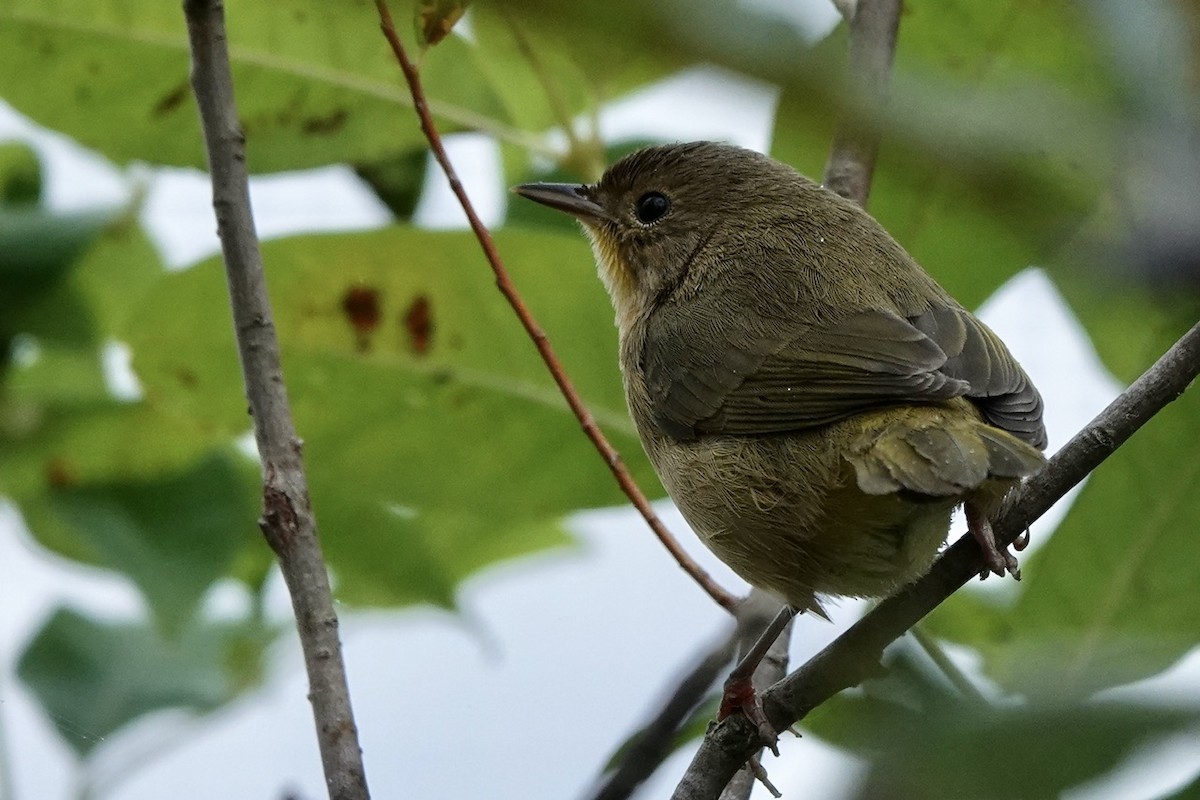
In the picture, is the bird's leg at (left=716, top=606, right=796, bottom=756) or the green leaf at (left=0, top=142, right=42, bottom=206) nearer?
the bird's leg at (left=716, top=606, right=796, bottom=756)

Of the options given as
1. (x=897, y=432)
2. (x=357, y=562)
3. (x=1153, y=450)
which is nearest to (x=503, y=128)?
(x=357, y=562)

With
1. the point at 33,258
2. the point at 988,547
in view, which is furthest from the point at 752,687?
the point at 33,258

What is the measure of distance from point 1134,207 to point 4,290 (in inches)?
132

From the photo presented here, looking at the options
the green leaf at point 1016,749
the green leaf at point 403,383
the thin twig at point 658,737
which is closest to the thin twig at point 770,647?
the green leaf at point 403,383

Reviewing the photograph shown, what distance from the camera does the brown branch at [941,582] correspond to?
1858 mm

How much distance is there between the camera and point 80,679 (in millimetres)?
3322

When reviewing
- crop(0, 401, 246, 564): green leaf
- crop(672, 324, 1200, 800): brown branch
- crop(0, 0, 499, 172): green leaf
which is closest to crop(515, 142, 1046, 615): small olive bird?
crop(672, 324, 1200, 800): brown branch

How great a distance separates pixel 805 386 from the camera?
3.00 meters

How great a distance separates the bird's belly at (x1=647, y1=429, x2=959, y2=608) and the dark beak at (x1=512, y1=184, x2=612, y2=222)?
3.23ft

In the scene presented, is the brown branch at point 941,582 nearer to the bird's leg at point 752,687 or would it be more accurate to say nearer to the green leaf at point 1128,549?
the bird's leg at point 752,687

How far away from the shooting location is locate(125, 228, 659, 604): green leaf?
3.56 m

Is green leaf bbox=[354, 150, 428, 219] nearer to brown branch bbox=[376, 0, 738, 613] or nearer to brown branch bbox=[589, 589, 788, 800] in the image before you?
brown branch bbox=[376, 0, 738, 613]

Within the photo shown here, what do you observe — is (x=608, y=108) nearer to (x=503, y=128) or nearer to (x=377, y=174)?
→ (x=503, y=128)

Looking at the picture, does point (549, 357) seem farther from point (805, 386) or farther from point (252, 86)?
point (252, 86)
